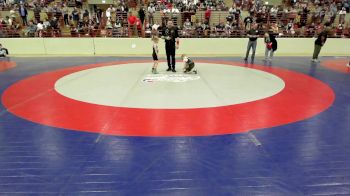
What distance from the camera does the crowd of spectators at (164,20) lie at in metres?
17.6

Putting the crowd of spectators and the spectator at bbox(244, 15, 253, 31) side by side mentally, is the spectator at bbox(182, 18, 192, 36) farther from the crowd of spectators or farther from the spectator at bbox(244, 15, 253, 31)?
the spectator at bbox(244, 15, 253, 31)

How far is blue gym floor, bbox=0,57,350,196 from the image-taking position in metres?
3.64

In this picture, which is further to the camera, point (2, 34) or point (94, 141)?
point (2, 34)

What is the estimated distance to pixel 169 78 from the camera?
9.75 metres

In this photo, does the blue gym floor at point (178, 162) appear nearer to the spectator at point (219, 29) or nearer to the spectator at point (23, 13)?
the spectator at point (219, 29)

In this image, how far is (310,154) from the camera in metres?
4.53

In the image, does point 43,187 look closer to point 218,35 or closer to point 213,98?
point 213,98

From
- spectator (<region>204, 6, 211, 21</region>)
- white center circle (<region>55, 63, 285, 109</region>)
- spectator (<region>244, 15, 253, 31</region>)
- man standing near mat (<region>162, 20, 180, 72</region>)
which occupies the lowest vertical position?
white center circle (<region>55, 63, 285, 109</region>)

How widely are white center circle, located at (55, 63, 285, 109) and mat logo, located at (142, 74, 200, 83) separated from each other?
0.12 ft

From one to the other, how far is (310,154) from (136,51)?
13.8 metres

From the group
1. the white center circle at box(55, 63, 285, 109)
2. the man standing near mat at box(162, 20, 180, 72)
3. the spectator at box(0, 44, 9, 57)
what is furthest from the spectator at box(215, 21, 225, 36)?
the spectator at box(0, 44, 9, 57)

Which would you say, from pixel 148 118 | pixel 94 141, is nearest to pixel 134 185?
pixel 94 141

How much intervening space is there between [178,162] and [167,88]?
14.2 feet

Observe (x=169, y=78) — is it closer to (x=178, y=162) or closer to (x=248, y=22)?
(x=178, y=162)
